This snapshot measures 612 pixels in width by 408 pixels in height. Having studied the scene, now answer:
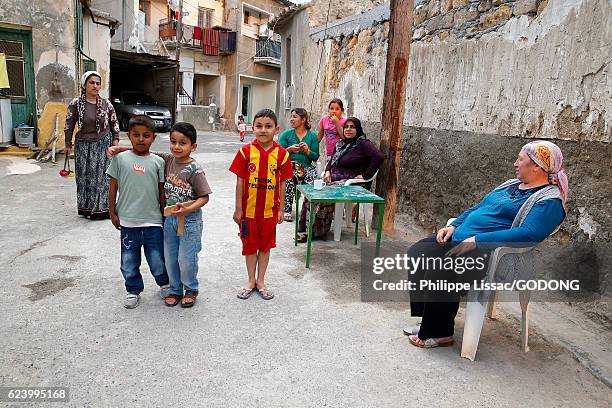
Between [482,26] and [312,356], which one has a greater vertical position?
[482,26]

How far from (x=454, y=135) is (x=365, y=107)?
2.56 m

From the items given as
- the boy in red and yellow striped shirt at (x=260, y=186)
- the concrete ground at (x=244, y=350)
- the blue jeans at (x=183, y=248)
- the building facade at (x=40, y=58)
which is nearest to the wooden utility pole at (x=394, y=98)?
the concrete ground at (x=244, y=350)

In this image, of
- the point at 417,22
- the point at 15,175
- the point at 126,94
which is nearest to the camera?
the point at 417,22

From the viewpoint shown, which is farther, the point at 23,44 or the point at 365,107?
the point at 23,44

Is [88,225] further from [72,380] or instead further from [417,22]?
[417,22]

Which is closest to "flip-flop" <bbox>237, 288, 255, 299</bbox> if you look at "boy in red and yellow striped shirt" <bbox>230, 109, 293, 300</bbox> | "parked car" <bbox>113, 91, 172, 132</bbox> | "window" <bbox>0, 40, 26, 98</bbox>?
"boy in red and yellow striped shirt" <bbox>230, 109, 293, 300</bbox>

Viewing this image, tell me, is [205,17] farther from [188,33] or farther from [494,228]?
[494,228]

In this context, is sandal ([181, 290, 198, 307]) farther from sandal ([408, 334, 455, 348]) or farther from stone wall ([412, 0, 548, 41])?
stone wall ([412, 0, 548, 41])

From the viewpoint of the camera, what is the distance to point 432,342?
2664mm

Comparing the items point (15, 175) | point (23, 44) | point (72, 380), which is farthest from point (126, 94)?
point (72, 380)

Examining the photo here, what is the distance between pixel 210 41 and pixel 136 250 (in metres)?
25.3

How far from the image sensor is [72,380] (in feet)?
7.08

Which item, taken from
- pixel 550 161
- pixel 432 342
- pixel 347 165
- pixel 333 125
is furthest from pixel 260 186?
pixel 333 125

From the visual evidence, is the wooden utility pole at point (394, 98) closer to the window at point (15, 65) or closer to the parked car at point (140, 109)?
the window at point (15, 65)
